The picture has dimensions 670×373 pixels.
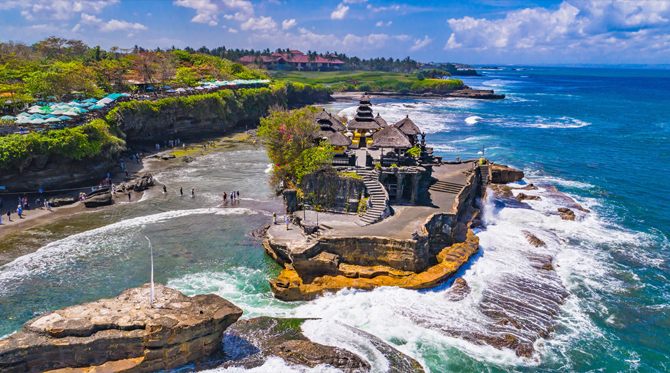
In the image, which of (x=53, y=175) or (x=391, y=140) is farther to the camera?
(x=53, y=175)

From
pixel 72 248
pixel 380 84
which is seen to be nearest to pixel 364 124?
pixel 72 248

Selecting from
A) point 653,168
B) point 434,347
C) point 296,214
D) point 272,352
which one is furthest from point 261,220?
point 653,168

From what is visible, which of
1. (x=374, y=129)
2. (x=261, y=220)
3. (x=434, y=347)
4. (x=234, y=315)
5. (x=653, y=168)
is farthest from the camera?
(x=653, y=168)

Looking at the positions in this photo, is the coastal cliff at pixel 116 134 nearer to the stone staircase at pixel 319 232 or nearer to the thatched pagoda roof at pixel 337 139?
the thatched pagoda roof at pixel 337 139

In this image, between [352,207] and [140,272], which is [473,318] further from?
[140,272]

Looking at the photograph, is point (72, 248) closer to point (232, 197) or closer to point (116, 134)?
point (232, 197)

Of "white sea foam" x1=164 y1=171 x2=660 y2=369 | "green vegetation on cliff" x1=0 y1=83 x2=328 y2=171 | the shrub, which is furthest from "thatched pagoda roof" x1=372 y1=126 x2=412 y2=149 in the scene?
"green vegetation on cliff" x1=0 y1=83 x2=328 y2=171
